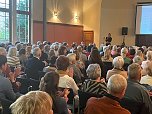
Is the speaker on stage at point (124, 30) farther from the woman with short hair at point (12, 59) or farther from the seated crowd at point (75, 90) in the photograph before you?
the woman with short hair at point (12, 59)

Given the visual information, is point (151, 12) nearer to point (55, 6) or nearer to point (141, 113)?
point (55, 6)

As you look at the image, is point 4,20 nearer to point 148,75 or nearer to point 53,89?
point 148,75

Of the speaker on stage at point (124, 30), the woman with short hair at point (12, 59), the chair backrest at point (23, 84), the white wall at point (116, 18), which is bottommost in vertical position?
the chair backrest at point (23, 84)

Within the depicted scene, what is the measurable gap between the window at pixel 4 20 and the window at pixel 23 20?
640 mm

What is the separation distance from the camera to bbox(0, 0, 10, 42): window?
498 inches

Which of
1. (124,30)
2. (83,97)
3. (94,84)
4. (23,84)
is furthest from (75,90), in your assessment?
(124,30)

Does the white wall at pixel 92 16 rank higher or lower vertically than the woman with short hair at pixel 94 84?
higher

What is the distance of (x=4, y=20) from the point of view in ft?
42.2

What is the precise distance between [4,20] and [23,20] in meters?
1.40

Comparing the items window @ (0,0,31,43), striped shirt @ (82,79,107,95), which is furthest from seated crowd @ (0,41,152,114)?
window @ (0,0,31,43)

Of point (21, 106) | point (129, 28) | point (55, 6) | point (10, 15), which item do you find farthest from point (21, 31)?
point (21, 106)

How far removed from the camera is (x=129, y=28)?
17.9 metres

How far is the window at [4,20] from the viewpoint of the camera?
12.6 m

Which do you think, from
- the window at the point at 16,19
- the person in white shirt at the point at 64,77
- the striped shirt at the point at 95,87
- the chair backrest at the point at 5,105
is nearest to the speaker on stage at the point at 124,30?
the window at the point at 16,19
